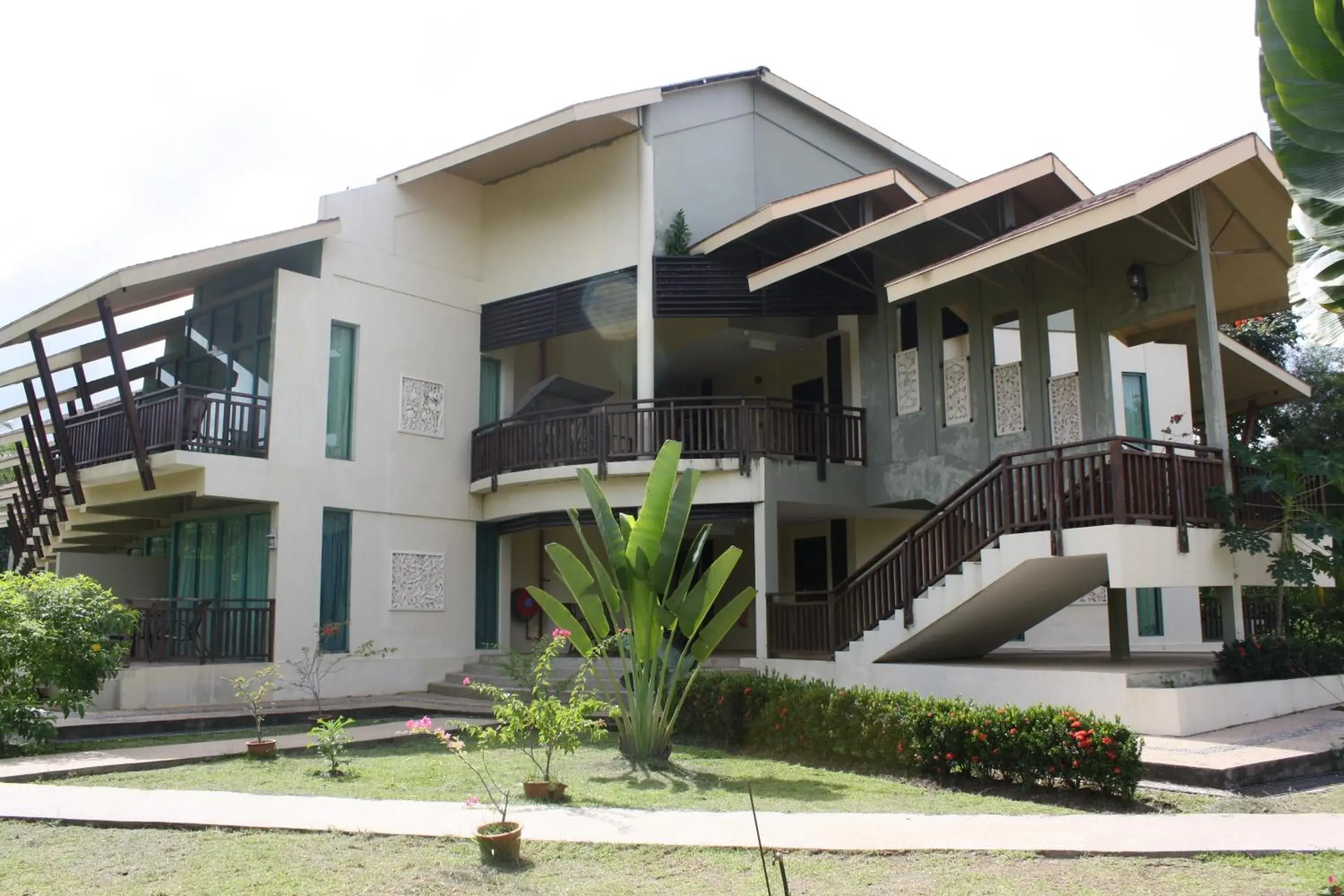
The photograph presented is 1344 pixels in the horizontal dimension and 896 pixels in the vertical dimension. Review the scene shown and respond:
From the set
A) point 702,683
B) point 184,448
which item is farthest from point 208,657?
point 702,683

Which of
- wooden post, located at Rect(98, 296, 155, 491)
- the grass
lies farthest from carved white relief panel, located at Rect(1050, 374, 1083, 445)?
wooden post, located at Rect(98, 296, 155, 491)

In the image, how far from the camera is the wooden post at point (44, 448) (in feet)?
61.3

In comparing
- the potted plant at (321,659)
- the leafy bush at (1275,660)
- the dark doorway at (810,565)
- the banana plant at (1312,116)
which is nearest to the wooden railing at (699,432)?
the dark doorway at (810,565)

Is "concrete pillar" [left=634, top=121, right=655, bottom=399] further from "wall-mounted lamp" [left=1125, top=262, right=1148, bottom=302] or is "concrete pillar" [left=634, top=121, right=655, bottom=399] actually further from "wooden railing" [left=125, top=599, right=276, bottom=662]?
"wall-mounted lamp" [left=1125, top=262, right=1148, bottom=302]

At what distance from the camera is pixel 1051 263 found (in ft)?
48.5

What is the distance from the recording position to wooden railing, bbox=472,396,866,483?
658 inches

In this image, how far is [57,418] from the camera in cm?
1736

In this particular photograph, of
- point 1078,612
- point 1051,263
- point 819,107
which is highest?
point 819,107

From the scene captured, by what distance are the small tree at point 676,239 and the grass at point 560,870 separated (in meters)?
12.2

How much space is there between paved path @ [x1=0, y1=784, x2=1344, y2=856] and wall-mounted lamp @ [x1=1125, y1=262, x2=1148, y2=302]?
780 cm

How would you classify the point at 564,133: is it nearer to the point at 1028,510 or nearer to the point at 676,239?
the point at 676,239

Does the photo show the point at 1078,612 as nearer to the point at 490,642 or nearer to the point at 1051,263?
the point at 1051,263

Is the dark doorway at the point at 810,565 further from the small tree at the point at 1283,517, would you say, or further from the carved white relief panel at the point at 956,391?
the small tree at the point at 1283,517

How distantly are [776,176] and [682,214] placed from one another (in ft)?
8.27
